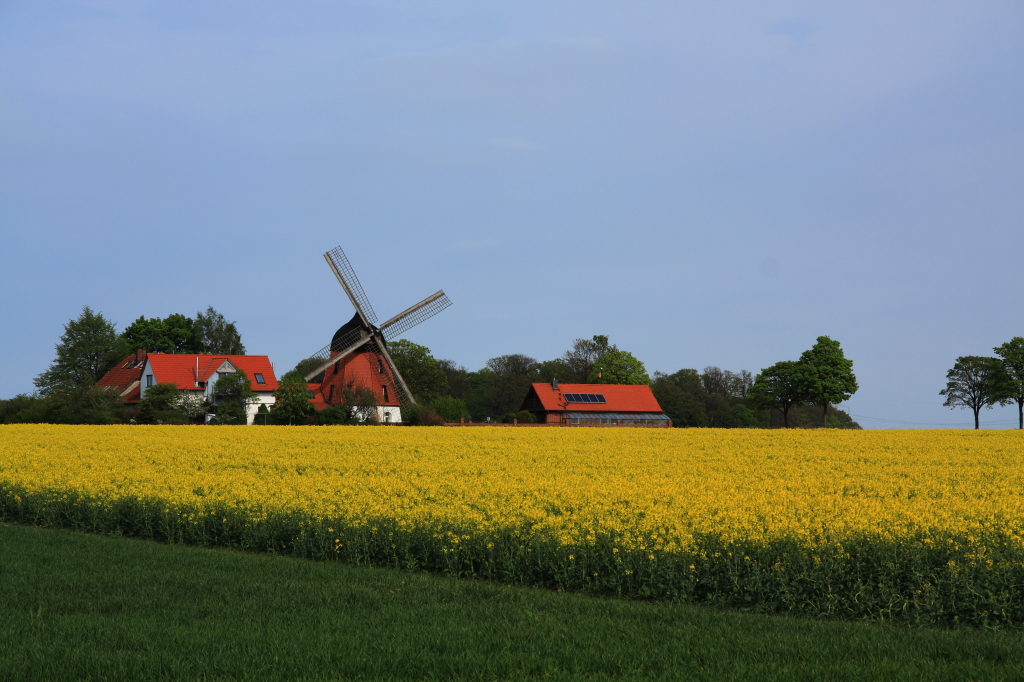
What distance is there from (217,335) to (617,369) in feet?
157

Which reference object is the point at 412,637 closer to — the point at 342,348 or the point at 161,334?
the point at 342,348

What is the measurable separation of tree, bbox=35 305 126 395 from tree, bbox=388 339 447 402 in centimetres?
2790

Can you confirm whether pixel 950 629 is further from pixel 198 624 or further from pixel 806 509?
pixel 198 624

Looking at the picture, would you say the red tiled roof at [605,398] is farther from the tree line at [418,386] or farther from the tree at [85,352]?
the tree at [85,352]

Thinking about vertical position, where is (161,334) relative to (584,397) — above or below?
above

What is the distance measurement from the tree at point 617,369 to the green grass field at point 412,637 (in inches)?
3376

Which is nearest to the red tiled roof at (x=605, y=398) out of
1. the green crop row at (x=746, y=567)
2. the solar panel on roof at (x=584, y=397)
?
the solar panel on roof at (x=584, y=397)

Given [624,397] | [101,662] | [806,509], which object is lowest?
[101,662]

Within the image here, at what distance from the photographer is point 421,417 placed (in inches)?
2087

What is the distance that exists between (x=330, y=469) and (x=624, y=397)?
5737 cm

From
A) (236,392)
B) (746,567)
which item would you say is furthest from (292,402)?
(746,567)

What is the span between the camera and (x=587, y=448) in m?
28.4

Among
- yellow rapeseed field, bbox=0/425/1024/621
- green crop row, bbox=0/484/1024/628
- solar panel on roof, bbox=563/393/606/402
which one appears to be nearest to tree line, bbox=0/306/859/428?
solar panel on roof, bbox=563/393/606/402

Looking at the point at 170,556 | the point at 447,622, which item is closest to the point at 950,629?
the point at 447,622
